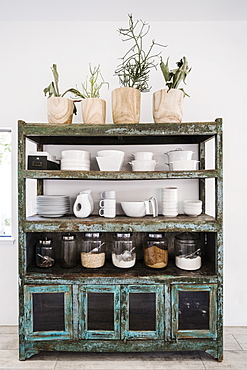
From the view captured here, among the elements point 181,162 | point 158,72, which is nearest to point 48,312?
point 181,162

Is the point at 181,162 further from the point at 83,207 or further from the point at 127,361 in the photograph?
the point at 127,361

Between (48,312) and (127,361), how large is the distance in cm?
67

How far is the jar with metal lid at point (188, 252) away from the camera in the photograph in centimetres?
190

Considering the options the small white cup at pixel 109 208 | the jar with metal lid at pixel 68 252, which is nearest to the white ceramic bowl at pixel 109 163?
the small white cup at pixel 109 208

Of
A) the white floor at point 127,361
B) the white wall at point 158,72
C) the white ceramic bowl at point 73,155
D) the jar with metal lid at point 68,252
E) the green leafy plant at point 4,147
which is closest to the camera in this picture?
the white floor at point 127,361

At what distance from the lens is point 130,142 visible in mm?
2213

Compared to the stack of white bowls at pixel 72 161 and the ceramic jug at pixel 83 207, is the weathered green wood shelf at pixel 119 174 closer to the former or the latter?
the stack of white bowls at pixel 72 161

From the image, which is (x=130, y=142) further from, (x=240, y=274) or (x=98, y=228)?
(x=240, y=274)

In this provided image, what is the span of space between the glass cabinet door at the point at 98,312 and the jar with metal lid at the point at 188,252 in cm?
52

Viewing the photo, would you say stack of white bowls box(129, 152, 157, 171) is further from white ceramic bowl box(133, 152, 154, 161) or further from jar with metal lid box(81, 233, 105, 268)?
jar with metal lid box(81, 233, 105, 268)

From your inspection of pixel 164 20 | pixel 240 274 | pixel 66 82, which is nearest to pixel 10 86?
pixel 66 82

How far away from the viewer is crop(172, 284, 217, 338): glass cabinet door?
5.90 feet

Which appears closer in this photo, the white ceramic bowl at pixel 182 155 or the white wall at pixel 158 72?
the white ceramic bowl at pixel 182 155

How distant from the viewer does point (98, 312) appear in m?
1.81
